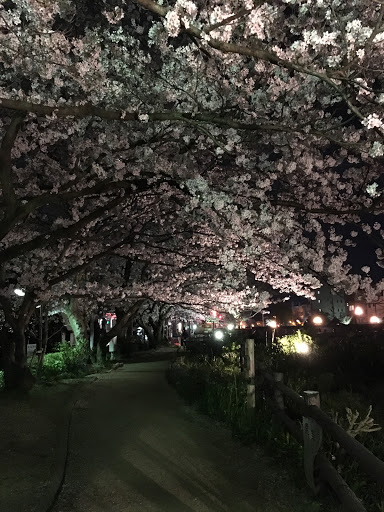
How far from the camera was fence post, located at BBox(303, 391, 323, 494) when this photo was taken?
4773 millimetres

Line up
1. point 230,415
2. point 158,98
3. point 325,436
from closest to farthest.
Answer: point 325,436, point 230,415, point 158,98

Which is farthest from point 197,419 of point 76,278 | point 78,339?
point 78,339

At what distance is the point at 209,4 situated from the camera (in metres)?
6.67

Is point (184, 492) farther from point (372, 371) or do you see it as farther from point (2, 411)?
point (372, 371)

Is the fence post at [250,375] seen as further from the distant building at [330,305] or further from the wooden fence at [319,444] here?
the distant building at [330,305]

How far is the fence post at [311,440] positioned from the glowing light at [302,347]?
1239cm

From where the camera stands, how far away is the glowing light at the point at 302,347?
56.5ft

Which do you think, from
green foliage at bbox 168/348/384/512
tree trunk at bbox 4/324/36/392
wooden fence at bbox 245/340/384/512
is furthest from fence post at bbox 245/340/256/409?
tree trunk at bbox 4/324/36/392

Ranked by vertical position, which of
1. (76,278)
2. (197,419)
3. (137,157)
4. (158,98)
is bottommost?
(197,419)

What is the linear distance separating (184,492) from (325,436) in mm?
2019

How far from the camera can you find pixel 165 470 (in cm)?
562

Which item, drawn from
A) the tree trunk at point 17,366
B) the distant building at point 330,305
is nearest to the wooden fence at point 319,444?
the tree trunk at point 17,366

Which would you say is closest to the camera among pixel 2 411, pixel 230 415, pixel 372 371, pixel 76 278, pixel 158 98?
pixel 230 415

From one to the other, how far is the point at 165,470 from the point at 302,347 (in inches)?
512
